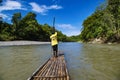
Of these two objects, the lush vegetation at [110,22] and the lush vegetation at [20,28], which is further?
the lush vegetation at [20,28]

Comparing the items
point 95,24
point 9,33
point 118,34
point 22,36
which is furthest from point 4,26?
point 118,34

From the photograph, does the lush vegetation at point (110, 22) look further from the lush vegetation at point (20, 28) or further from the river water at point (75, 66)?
the river water at point (75, 66)

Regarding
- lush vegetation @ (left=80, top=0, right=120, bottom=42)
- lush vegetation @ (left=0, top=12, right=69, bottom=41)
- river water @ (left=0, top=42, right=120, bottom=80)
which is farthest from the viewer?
lush vegetation @ (left=0, top=12, right=69, bottom=41)

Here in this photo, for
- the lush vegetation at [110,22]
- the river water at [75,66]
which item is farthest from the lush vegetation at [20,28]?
the river water at [75,66]

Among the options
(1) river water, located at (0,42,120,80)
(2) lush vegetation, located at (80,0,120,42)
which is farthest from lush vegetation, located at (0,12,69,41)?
(1) river water, located at (0,42,120,80)

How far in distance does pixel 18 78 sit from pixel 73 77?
2.73 m

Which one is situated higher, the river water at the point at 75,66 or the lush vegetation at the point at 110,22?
the lush vegetation at the point at 110,22

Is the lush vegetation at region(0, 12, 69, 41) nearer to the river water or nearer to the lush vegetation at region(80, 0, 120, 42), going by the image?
the lush vegetation at region(80, 0, 120, 42)

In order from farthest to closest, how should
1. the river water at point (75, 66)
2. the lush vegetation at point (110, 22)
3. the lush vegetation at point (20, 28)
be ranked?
1. the lush vegetation at point (20, 28)
2. the lush vegetation at point (110, 22)
3. the river water at point (75, 66)

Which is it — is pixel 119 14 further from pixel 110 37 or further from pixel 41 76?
pixel 41 76

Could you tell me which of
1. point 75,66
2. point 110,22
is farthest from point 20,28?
point 75,66

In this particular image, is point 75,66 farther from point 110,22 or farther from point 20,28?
point 20,28

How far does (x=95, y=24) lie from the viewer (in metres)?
71.7

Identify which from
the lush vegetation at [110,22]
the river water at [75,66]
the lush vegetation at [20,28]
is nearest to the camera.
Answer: the river water at [75,66]
